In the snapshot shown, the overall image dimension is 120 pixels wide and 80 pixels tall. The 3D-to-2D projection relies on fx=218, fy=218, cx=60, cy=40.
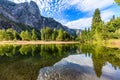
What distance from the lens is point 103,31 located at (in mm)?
113500

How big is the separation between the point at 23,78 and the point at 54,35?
588ft

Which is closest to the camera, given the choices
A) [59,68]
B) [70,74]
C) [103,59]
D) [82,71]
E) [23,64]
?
[70,74]

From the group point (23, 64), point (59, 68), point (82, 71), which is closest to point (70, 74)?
point (82, 71)

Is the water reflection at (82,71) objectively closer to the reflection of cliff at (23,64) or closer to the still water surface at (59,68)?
the still water surface at (59,68)

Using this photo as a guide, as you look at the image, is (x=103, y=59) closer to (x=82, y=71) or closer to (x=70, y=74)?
(x=82, y=71)

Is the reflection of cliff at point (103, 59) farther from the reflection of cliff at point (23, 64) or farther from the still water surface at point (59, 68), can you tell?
the reflection of cliff at point (23, 64)

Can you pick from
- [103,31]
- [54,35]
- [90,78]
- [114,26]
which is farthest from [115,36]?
[90,78]

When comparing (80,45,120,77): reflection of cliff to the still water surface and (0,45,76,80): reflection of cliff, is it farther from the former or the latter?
(0,45,76,80): reflection of cliff

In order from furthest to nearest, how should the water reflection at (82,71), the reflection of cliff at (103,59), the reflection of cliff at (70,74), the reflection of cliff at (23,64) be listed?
the reflection of cliff at (103,59), the reflection of cliff at (23,64), the water reflection at (82,71), the reflection of cliff at (70,74)

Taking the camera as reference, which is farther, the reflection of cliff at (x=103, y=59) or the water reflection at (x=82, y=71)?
the reflection of cliff at (x=103, y=59)

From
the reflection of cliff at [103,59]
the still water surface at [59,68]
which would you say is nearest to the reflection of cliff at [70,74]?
the still water surface at [59,68]

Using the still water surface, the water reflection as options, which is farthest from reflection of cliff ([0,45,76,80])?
the water reflection

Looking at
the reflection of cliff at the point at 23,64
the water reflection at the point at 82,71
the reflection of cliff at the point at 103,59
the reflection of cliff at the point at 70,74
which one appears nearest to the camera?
the reflection of cliff at the point at 70,74

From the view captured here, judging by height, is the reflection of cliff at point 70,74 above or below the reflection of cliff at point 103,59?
above
